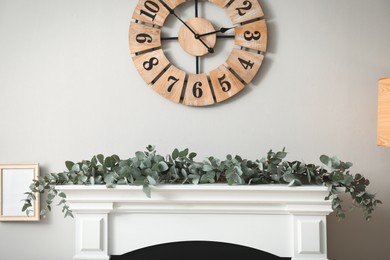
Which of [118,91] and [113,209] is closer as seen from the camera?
[113,209]

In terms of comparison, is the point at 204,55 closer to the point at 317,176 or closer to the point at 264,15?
the point at 264,15

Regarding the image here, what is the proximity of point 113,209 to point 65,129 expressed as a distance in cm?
60

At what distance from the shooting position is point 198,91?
2.27 meters

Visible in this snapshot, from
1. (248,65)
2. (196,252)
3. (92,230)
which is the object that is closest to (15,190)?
A: (92,230)

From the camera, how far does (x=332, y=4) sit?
228 centimetres

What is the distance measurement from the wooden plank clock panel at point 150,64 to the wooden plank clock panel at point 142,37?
36mm

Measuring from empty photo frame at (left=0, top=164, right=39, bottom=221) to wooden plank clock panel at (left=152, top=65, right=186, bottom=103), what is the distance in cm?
73

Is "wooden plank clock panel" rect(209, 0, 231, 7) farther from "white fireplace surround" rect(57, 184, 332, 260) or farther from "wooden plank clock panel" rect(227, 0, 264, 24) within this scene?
"white fireplace surround" rect(57, 184, 332, 260)

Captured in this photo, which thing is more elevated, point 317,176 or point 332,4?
point 332,4

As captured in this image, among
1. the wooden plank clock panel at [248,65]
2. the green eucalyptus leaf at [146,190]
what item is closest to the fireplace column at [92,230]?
the green eucalyptus leaf at [146,190]

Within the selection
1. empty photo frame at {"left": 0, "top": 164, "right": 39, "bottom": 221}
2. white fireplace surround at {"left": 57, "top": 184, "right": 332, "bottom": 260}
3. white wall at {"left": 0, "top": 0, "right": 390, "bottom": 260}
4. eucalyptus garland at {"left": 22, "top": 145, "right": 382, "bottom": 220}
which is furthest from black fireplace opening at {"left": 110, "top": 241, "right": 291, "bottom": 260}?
empty photo frame at {"left": 0, "top": 164, "right": 39, "bottom": 221}

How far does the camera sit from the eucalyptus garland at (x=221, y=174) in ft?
6.13

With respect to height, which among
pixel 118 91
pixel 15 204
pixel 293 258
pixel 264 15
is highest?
pixel 264 15

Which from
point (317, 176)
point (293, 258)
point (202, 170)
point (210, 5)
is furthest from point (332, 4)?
point (293, 258)
